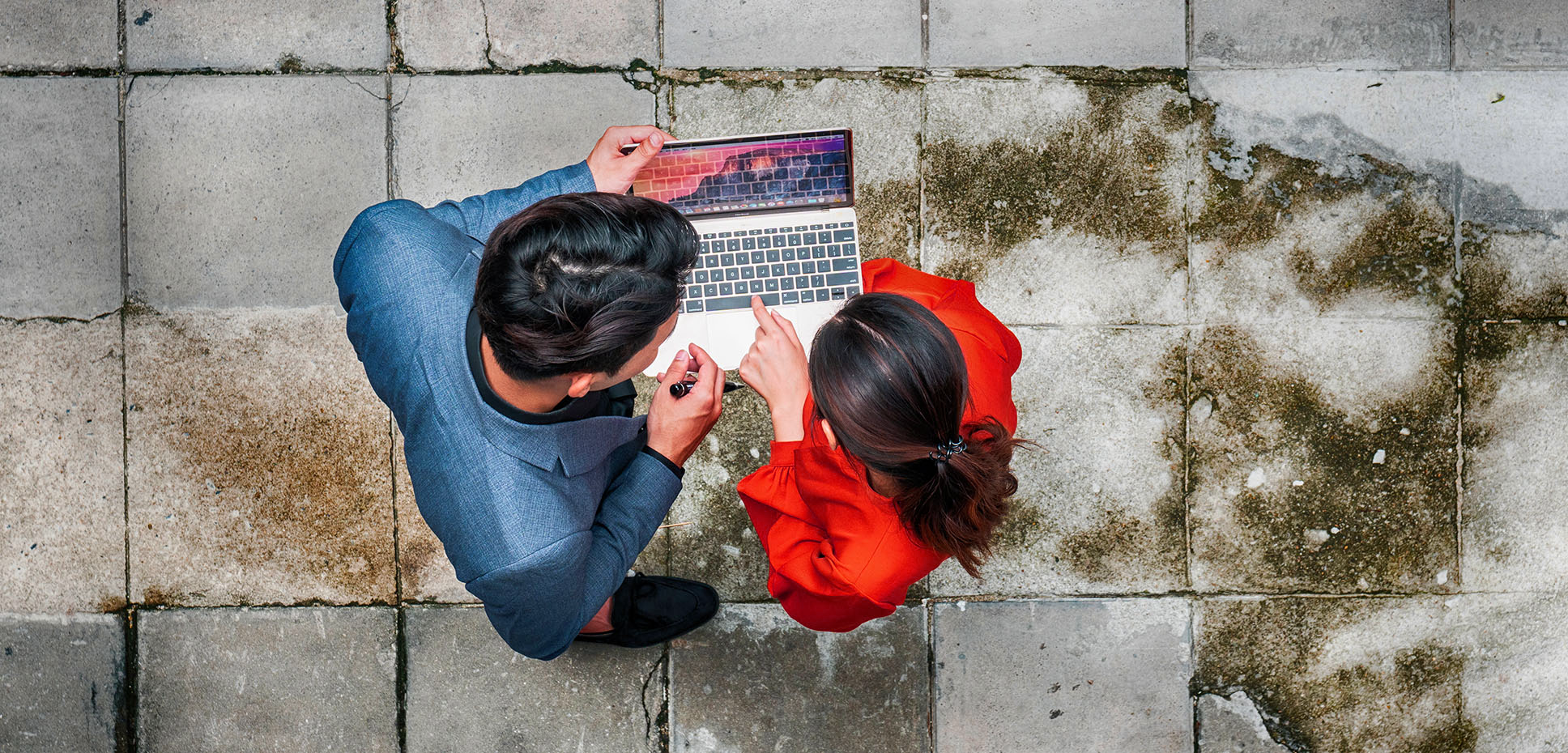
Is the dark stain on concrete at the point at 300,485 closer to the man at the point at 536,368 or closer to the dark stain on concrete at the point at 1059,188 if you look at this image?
the man at the point at 536,368

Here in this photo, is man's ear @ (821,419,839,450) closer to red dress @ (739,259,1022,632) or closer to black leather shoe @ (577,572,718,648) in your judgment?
red dress @ (739,259,1022,632)

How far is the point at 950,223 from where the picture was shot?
3.24 metres

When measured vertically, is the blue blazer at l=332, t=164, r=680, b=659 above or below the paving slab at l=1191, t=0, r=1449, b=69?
below

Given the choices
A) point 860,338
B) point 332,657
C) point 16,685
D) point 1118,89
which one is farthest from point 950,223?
point 16,685

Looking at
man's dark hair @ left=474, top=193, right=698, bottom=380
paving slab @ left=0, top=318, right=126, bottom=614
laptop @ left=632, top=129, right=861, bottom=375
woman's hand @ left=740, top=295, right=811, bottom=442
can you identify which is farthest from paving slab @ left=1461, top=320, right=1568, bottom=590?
paving slab @ left=0, top=318, right=126, bottom=614

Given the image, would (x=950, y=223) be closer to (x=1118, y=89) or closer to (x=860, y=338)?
(x=1118, y=89)

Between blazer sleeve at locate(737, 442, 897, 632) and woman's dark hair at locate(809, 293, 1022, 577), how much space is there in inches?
11.7

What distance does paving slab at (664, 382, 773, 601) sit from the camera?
3.21m

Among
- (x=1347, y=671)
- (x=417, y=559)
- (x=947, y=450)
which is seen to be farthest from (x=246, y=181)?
(x=1347, y=671)

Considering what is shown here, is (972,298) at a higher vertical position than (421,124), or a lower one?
lower

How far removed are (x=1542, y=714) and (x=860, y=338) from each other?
10.5 feet

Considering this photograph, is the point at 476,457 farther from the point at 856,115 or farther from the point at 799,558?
the point at 856,115

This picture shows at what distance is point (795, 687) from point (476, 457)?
1799 mm

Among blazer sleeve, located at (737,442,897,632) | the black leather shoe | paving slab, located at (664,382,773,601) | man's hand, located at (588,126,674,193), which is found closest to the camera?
blazer sleeve, located at (737,442,897,632)
